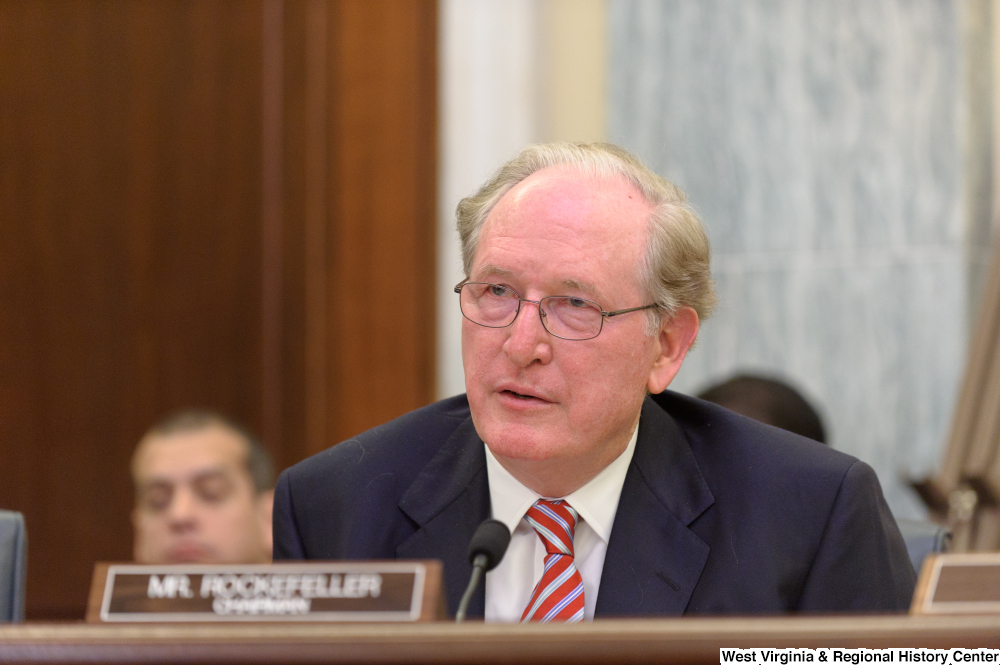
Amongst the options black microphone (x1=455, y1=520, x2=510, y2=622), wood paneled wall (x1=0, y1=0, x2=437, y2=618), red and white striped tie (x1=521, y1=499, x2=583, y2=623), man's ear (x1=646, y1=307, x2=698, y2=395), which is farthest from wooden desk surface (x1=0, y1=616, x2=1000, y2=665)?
wood paneled wall (x1=0, y1=0, x2=437, y2=618)

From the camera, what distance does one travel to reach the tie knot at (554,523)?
1.69 meters

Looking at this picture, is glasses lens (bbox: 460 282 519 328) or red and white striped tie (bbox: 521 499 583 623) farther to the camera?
glasses lens (bbox: 460 282 519 328)

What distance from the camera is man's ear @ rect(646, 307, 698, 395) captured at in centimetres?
184

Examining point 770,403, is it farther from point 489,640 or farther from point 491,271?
point 489,640

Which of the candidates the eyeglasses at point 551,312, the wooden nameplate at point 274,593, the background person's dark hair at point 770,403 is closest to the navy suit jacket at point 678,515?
the eyeglasses at point 551,312

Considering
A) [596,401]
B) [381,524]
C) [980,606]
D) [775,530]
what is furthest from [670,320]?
[980,606]

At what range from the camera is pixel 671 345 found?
6.14 feet

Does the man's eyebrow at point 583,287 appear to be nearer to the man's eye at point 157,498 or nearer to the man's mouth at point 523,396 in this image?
the man's mouth at point 523,396

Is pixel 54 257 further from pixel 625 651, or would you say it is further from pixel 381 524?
pixel 625 651

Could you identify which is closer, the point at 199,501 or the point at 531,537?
the point at 531,537

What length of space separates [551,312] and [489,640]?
0.81 metres

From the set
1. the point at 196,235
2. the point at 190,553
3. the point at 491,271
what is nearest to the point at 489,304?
the point at 491,271

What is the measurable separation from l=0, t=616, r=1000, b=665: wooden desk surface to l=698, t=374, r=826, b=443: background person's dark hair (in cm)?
175

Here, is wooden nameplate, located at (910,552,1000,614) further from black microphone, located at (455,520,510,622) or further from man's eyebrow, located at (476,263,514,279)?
man's eyebrow, located at (476,263,514,279)
